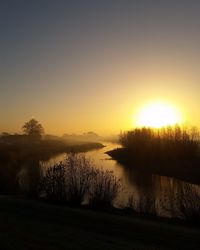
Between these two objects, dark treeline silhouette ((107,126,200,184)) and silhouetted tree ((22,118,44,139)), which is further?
silhouetted tree ((22,118,44,139))

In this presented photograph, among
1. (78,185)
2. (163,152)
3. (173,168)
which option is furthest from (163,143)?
(78,185)

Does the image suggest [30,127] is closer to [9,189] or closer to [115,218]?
[9,189]

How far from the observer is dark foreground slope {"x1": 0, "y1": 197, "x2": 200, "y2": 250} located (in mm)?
10414

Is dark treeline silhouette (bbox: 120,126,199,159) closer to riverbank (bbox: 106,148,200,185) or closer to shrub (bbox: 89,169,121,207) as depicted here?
riverbank (bbox: 106,148,200,185)

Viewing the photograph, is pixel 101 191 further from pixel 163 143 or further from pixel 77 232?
pixel 163 143

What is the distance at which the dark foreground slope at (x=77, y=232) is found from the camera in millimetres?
10414

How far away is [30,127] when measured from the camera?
475 feet

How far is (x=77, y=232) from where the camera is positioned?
12.7 m

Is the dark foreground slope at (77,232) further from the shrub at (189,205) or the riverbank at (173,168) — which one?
the riverbank at (173,168)

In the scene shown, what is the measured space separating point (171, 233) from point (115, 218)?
3077mm

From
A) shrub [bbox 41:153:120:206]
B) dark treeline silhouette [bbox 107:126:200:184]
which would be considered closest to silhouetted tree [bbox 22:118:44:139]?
dark treeline silhouette [bbox 107:126:200:184]

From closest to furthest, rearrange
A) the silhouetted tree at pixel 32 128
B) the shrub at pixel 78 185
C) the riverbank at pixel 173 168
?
1. the shrub at pixel 78 185
2. the riverbank at pixel 173 168
3. the silhouetted tree at pixel 32 128

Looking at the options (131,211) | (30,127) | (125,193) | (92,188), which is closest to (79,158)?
(92,188)

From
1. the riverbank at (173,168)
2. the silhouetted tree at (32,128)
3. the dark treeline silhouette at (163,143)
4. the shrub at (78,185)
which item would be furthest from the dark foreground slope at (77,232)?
the silhouetted tree at (32,128)
